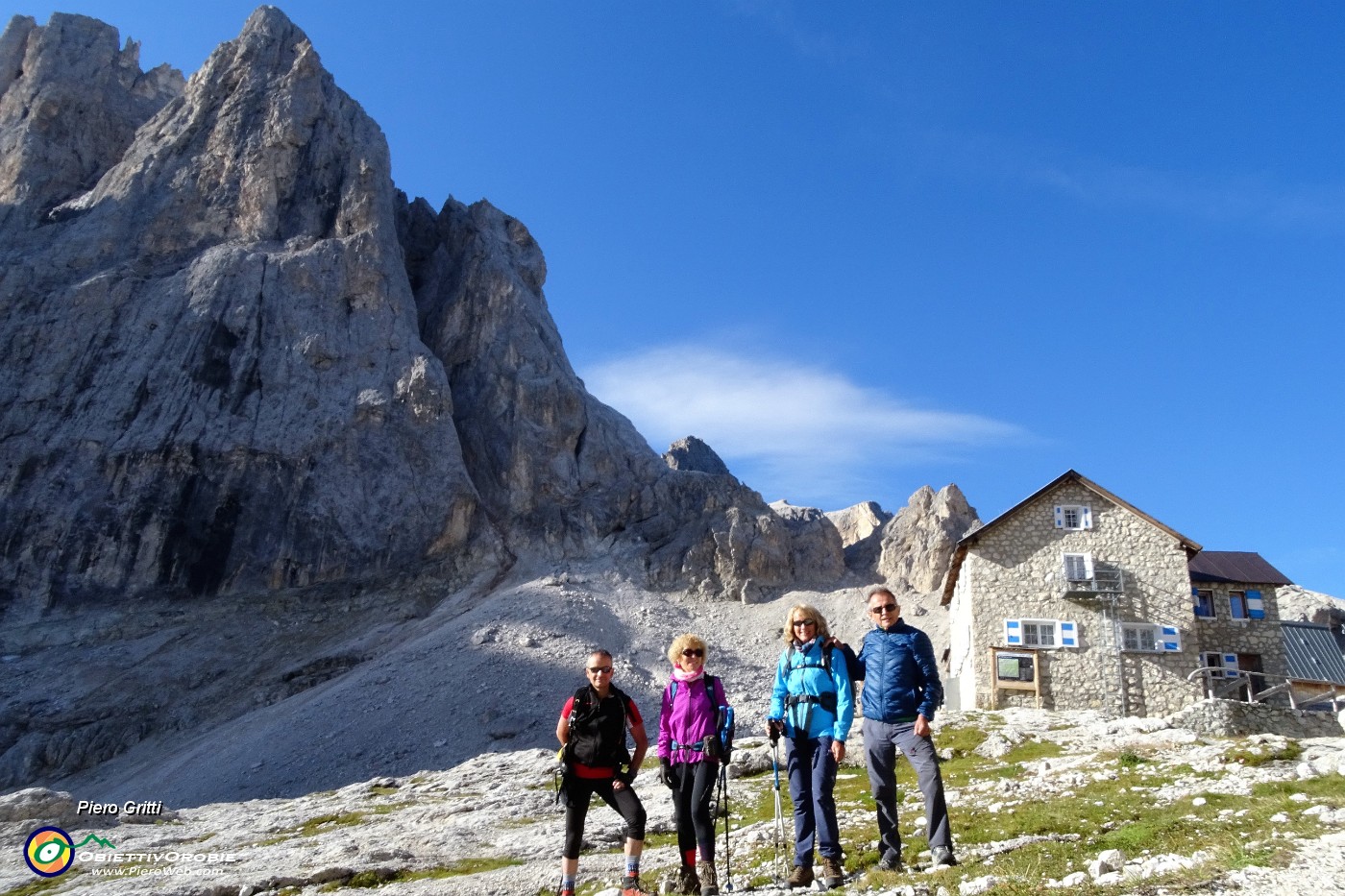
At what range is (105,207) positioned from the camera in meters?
90.6

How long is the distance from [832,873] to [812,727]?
1.52 m

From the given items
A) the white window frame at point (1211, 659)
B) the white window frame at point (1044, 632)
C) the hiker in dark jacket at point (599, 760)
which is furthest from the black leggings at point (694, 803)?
the white window frame at point (1211, 659)

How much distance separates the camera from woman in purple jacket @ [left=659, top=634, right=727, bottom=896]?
1035cm

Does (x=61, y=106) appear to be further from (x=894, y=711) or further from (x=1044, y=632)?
(x=894, y=711)

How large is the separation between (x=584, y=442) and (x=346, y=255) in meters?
28.3

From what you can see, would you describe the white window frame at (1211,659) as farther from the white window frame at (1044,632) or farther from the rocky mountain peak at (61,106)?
the rocky mountain peak at (61,106)

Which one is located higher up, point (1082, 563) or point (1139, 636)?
point (1082, 563)

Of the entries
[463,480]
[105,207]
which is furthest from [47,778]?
[105,207]

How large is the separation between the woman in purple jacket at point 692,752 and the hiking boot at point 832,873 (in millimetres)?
1163

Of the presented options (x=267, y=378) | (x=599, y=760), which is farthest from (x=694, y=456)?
(x=599, y=760)

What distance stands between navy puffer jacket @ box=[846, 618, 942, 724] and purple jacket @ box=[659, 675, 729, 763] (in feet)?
5.72

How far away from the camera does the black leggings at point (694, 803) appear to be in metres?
10.3

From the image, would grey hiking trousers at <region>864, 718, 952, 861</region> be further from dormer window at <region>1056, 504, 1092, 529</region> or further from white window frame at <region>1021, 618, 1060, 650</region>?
dormer window at <region>1056, 504, 1092, 529</region>

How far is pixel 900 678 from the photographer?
10.8 metres
